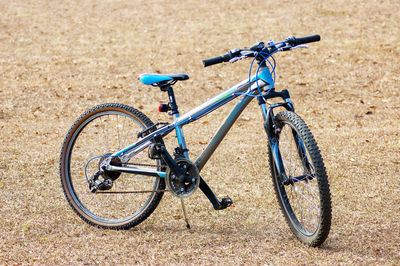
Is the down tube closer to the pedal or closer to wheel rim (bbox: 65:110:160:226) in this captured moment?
the pedal

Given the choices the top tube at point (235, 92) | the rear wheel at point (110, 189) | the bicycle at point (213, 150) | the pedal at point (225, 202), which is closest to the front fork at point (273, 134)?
the bicycle at point (213, 150)

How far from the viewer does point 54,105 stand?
9.34m

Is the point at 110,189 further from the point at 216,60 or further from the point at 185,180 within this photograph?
the point at 216,60

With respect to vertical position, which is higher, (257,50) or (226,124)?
(257,50)

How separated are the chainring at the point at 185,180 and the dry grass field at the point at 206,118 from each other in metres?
0.41

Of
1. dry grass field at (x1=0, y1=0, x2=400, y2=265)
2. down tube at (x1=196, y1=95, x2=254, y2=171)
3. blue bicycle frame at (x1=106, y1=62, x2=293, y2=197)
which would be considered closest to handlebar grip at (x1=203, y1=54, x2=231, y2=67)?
blue bicycle frame at (x1=106, y1=62, x2=293, y2=197)

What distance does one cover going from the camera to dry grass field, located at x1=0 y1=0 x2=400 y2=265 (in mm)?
4168

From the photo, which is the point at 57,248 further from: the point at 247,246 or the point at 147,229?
the point at 247,246

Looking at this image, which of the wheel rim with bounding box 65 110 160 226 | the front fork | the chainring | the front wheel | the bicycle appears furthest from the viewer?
the wheel rim with bounding box 65 110 160 226

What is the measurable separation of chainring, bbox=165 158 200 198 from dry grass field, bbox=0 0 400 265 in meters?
0.41

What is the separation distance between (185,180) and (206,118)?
4.53 meters

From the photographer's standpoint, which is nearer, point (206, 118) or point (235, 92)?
point (235, 92)

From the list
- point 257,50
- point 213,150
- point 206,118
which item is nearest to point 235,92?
point 257,50

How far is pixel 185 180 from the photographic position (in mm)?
4133
